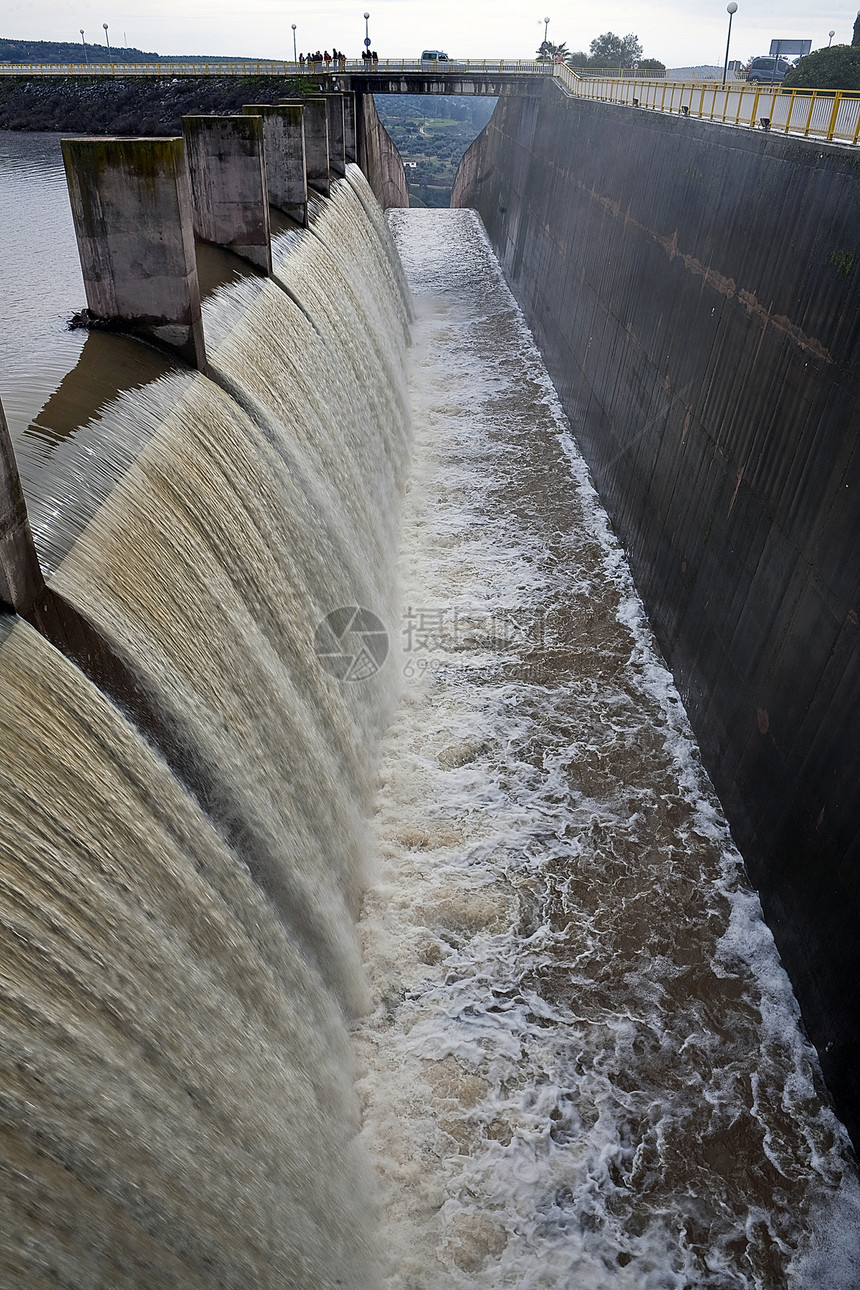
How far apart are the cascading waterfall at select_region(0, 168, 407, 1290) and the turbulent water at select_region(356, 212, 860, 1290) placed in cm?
59

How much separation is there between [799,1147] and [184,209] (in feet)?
Result: 29.3

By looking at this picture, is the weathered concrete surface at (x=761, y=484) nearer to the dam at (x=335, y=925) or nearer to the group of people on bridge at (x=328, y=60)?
the dam at (x=335, y=925)

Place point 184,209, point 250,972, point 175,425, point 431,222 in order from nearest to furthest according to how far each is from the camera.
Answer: point 250,972 → point 175,425 → point 184,209 → point 431,222

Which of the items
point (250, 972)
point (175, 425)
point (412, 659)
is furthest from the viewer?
point (412, 659)

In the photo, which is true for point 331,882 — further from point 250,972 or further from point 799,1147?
point 799,1147

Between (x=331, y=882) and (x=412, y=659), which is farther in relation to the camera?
(x=412, y=659)

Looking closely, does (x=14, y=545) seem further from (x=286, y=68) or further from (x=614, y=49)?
(x=614, y=49)

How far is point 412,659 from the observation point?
37.9 feet

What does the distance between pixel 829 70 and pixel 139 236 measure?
27036mm

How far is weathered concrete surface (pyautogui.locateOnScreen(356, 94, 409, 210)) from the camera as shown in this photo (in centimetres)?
3194

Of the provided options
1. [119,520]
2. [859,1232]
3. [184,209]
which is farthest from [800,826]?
[184,209]

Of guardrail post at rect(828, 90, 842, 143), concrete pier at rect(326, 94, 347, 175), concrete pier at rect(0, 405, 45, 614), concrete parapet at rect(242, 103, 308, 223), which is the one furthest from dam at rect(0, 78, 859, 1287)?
concrete pier at rect(326, 94, 347, 175)

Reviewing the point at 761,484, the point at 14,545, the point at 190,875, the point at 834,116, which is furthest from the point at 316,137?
the point at 190,875

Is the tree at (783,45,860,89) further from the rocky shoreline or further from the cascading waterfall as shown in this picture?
the rocky shoreline
